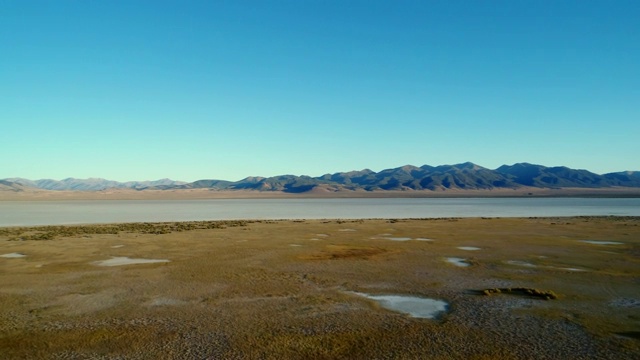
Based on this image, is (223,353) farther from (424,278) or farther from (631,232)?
(631,232)

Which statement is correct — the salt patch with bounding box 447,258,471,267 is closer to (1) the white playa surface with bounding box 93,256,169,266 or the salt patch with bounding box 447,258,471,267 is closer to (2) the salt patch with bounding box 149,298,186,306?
(2) the salt patch with bounding box 149,298,186,306

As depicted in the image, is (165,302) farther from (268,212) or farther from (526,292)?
(268,212)

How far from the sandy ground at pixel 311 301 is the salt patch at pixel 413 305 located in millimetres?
331

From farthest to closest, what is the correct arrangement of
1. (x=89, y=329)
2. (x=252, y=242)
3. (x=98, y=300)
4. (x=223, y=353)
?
(x=252, y=242) → (x=98, y=300) → (x=89, y=329) → (x=223, y=353)

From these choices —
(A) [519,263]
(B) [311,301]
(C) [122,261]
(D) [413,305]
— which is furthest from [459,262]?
(C) [122,261]

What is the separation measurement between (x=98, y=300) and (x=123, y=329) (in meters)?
3.69

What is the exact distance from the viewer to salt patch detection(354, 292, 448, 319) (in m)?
12.8

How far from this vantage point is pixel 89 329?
11.3 metres

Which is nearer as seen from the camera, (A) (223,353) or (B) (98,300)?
(A) (223,353)

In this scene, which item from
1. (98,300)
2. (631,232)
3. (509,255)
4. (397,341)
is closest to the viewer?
(397,341)

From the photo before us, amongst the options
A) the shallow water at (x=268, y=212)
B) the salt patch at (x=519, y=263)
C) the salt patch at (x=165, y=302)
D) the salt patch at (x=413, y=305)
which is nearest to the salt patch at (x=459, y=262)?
the salt patch at (x=519, y=263)

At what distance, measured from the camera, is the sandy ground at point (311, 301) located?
9.96 metres

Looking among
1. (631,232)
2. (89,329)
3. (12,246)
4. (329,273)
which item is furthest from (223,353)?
(631,232)

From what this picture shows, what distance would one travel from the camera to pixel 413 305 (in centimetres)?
1369
